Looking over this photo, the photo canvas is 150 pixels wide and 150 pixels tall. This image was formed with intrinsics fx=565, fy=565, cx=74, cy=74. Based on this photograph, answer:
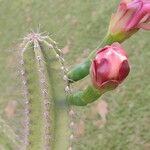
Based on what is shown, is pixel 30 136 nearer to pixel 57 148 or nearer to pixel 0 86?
pixel 57 148

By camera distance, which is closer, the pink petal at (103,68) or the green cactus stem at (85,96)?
the pink petal at (103,68)

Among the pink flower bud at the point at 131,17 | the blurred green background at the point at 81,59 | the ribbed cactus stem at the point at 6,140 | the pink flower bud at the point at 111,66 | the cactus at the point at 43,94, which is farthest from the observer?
the blurred green background at the point at 81,59

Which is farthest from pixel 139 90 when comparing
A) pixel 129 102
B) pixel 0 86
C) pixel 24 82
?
pixel 24 82

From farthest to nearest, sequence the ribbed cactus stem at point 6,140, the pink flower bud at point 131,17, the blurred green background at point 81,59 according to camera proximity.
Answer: the blurred green background at point 81,59
the ribbed cactus stem at point 6,140
the pink flower bud at point 131,17

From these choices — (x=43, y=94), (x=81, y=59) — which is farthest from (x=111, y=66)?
(x=81, y=59)

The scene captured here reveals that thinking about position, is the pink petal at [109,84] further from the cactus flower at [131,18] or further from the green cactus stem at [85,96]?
the cactus flower at [131,18]

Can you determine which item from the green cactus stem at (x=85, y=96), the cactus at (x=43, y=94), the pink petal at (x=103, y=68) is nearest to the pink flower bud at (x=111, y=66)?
the pink petal at (x=103, y=68)

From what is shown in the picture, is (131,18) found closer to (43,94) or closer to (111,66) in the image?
(111,66)
